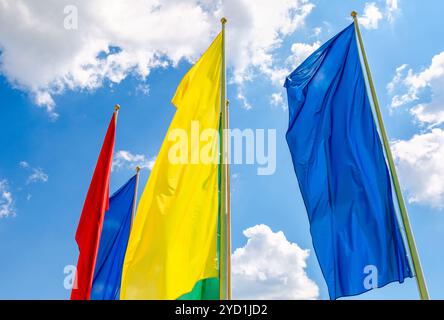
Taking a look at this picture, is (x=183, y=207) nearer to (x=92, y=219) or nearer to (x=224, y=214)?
(x=224, y=214)

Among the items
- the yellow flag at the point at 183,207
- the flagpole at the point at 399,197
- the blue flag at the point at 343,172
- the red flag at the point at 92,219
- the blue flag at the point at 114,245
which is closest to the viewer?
the flagpole at the point at 399,197

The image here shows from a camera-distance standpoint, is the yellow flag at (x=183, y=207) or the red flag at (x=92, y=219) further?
the red flag at (x=92, y=219)

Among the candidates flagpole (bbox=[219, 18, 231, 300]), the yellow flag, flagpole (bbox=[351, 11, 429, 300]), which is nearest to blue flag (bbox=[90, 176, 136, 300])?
the yellow flag

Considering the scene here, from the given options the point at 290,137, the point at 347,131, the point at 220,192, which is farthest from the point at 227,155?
the point at 347,131

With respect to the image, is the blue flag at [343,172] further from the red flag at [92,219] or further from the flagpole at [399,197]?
the red flag at [92,219]

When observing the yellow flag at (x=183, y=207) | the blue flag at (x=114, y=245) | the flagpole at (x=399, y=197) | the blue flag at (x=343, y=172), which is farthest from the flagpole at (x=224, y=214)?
the blue flag at (x=114, y=245)

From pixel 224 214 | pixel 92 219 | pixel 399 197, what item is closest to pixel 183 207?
pixel 224 214

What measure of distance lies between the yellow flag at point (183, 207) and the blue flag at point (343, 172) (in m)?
2.69

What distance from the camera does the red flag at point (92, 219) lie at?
37.4 feet

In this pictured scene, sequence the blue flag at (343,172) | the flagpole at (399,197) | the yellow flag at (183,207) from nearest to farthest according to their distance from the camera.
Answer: the flagpole at (399,197) → the blue flag at (343,172) → the yellow flag at (183,207)
